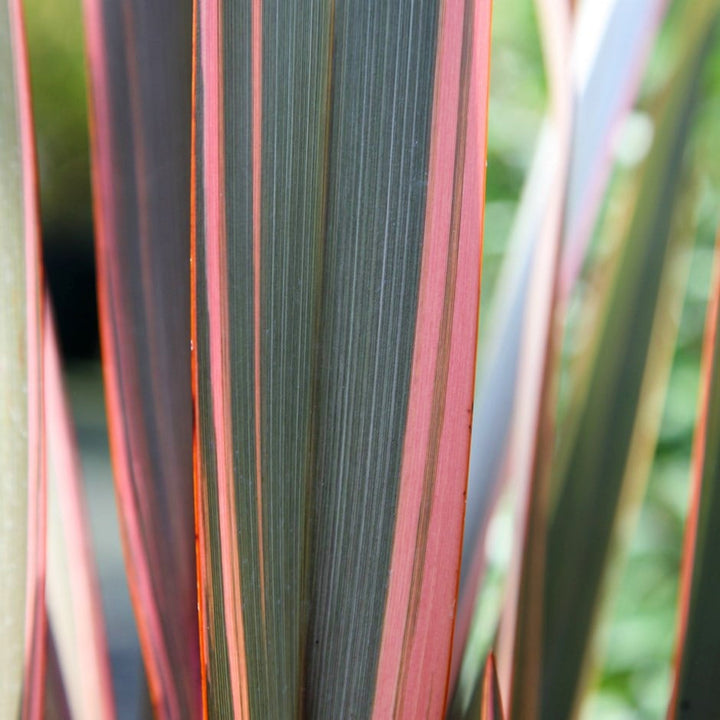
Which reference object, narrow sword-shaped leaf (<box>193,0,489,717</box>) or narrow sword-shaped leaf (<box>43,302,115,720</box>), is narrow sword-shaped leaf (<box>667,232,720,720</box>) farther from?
narrow sword-shaped leaf (<box>43,302,115,720</box>)

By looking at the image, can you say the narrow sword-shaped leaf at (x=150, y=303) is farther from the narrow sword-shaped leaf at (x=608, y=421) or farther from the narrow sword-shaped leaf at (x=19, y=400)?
the narrow sword-shaped leaf at (x=608, y=421)

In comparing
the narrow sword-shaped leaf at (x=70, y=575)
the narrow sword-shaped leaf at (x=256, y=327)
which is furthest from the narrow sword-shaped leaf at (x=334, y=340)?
the narrow sword-shaped leaf at (x=70, y=575)

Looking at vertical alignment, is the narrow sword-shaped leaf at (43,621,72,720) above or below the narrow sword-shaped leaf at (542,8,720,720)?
below

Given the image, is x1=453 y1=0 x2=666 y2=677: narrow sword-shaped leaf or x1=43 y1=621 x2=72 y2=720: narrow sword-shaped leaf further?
x1=43 y1=621 x2=72 y2=720: narrow sword-shaped leaf

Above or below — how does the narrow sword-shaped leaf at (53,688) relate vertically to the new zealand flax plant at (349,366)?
below

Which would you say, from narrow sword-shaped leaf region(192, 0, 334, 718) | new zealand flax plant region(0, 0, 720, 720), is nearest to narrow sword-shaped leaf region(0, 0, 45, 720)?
new zealand flax plant region(0, 0, 720, 720)

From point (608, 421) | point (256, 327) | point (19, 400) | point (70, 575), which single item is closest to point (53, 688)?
point (70, 575)
